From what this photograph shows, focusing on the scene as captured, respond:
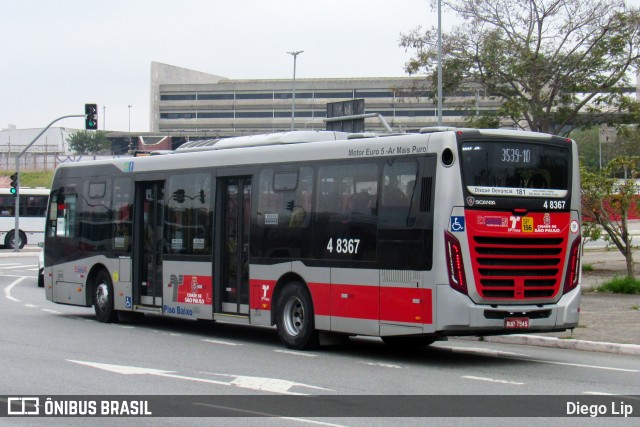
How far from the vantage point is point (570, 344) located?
15617 millimetres

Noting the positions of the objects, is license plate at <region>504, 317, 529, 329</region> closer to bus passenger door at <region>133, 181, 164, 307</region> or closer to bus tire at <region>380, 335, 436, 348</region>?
bus tire at <region>380, 335, 436, 348</region>

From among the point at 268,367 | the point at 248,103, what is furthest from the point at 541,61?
the point at 248,103

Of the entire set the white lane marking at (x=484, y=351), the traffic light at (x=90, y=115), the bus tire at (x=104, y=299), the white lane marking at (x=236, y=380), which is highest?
the traffic light at (x=90, y=115)

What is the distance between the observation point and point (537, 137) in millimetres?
13773

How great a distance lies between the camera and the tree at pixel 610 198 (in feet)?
81.7

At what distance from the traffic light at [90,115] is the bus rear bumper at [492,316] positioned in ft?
112

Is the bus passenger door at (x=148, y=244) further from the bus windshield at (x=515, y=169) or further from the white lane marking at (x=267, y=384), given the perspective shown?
the bus windshield at (x=515, y=169)

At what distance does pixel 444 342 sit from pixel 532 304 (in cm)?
365

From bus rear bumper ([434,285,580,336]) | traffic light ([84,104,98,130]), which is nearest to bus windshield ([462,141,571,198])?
bus rear bumper ([434,285,580,336])

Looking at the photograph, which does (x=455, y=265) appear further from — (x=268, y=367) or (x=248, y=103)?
(x=248, y=103)

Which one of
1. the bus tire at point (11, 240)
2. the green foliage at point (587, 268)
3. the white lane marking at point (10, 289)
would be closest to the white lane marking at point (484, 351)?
the white lane marking at point (10, 289)

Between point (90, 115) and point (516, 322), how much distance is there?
114 feet

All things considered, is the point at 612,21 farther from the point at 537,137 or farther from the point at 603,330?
the point at 537,137

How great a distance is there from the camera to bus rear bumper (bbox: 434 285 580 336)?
12758mm
